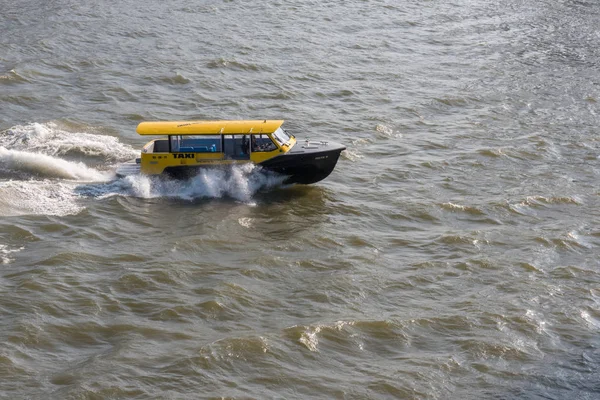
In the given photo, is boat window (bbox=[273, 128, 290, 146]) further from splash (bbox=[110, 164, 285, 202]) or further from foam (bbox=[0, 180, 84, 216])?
foam (bbox=[0, 180, 84, 216])

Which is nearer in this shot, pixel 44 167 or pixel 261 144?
pixel 261 144

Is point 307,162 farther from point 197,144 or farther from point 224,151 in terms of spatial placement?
point 197,144

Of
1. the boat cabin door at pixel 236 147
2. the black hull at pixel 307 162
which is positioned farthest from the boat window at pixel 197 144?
the black hull at pixel 307 162

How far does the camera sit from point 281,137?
2698cm

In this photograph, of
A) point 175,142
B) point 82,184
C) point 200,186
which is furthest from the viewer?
point 82,184

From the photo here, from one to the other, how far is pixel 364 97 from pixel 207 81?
675 centimetres

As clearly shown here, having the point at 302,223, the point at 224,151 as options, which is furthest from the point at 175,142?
the point at 302,223

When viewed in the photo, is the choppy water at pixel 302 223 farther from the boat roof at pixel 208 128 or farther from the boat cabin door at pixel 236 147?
the boat roof at pixel 208 128

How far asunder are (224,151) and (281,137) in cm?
182

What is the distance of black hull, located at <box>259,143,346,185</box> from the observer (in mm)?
26609

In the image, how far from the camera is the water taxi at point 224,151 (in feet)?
86.7

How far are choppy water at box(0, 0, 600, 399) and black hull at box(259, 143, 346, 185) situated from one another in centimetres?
57

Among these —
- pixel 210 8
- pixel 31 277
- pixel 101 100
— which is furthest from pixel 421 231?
pixel 210 8

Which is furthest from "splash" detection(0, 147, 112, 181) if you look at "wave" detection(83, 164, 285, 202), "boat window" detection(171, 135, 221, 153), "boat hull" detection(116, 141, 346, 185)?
"boat window" detection(171, 135, 221, 153)
